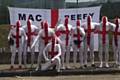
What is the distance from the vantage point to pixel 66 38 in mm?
23297

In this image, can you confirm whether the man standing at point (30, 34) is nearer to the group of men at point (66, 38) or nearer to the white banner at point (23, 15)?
the group of men at point (66, 38)

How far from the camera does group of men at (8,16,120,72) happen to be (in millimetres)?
22906

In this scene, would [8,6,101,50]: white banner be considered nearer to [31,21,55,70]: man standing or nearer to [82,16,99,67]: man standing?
[82,16,99,67]: man standing

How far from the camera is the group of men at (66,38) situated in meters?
22.9

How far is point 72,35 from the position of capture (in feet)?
76.9

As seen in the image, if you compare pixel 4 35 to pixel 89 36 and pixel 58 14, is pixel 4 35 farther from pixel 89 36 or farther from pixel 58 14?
pixel 89 36

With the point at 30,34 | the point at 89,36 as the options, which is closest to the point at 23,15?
the point at 30,34

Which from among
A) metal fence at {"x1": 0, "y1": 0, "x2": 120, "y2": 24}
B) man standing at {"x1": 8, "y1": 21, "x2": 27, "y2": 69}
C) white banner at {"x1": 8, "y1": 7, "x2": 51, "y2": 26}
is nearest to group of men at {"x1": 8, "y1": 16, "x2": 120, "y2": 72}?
man standing at {"x1": 8, "y1": 21, "x2": 27, "y2": 69}

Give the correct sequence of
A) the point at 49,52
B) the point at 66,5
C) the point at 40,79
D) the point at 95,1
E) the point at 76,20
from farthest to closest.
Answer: the point at 95,1
the point at 66,5
the point at 76,20
the point at 49,52
the point at 40,79

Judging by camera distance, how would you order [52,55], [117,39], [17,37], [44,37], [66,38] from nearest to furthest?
[52,55] → [44,37] → [66,38] → [117,39] → [17,37]

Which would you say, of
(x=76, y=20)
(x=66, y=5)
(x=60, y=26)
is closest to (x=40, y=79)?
(x=60, y=26)

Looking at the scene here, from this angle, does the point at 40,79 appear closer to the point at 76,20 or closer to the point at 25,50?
the point at 25,50

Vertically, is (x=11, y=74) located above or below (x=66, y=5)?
below

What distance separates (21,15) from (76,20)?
2247mm
